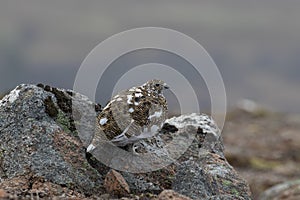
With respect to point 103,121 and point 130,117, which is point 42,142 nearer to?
point 103,121

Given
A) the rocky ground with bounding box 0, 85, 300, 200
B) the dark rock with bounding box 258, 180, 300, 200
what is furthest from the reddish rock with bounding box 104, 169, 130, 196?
the dark rock with bounding box 258, 180, 300, 200

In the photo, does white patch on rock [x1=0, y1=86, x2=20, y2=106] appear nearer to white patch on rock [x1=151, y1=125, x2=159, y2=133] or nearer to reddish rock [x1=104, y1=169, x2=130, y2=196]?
reddish rock [x1=104, y1=169, x2=130, y2=196]

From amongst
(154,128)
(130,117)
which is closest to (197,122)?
(154,128)

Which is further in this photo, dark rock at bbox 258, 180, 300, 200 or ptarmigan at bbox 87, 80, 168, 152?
dark rock at bbox 258, 180, 300, 200

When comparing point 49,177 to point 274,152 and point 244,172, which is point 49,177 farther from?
point 274,152

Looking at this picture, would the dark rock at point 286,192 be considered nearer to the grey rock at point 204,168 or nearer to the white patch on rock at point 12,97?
the grey rock at point 204,168

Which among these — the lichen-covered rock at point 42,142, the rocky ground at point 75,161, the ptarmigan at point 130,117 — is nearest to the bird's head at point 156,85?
the ptarmigan at point 130,117
